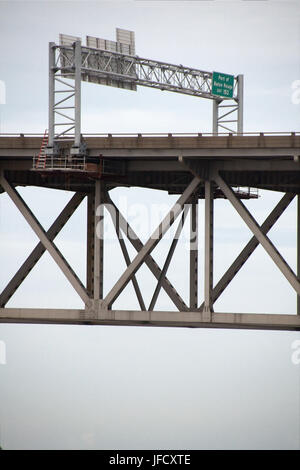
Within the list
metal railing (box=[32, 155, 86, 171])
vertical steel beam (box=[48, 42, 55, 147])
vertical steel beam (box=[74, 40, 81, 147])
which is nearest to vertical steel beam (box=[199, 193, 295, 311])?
metal railing (box=[32, 155, 86, 171])

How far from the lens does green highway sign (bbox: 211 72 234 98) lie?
264 ft

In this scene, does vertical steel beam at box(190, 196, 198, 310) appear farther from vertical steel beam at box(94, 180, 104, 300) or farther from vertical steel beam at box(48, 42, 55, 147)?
vertical steel beam at box(48, 42, 55, 147)

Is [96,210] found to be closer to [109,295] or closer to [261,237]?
[109,295]

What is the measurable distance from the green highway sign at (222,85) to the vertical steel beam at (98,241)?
1650 cm

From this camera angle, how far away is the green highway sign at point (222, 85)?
8053cm

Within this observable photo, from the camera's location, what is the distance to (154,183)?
72125 millimetres

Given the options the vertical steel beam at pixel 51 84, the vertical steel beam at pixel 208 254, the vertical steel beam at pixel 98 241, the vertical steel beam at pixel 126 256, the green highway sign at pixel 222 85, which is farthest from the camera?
the green highway sign at pixel 222 85

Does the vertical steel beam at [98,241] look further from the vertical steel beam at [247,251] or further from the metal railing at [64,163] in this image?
the vertical steel beam at [247,251]

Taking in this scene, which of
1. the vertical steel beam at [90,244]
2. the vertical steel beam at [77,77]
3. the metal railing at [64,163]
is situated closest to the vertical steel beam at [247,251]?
the vertical steel beam at [90,244]

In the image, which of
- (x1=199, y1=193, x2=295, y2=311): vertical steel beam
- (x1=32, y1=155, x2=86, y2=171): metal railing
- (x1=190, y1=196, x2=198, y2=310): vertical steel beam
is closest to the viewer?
(x1=32, y1=155, x2=86, y2=171): metal railing

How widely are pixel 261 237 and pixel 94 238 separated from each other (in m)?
10.3

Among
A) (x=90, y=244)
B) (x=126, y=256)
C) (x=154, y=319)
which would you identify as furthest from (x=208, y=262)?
(x=90, y=244)

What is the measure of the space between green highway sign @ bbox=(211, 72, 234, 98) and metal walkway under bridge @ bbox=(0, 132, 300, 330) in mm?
10998
